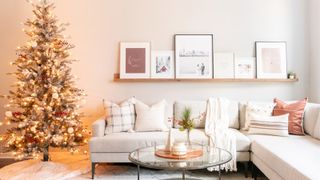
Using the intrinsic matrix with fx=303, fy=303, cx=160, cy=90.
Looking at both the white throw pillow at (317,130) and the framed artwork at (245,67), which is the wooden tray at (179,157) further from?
the framed artwork at (245,67)

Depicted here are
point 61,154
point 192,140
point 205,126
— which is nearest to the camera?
point 192,140

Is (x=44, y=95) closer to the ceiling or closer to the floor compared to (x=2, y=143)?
closer to the ceiling

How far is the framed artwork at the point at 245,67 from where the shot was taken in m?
4.57

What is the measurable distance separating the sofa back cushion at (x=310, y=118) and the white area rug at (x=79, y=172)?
97 cm

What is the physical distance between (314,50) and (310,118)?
1277mm

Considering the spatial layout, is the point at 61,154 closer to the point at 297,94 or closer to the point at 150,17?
the point at 150,17

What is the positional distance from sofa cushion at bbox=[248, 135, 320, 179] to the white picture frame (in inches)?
61.1

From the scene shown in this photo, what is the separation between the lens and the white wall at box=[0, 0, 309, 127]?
4582 mm

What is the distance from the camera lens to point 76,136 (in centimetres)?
407

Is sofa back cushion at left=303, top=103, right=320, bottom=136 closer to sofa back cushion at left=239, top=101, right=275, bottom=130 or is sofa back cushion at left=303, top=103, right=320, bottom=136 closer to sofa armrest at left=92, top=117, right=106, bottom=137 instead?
sofa back cushion at left=239, top=101, right=275, bottom=130

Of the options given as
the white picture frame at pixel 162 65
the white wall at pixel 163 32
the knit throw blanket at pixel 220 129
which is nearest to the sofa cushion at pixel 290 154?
the knit throw blanket at pixel 220 129

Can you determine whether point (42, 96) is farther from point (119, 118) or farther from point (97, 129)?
point (119, 118)

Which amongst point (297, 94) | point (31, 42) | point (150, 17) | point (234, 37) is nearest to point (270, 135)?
point (297, 94)

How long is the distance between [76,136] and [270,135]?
2495 millimetres
